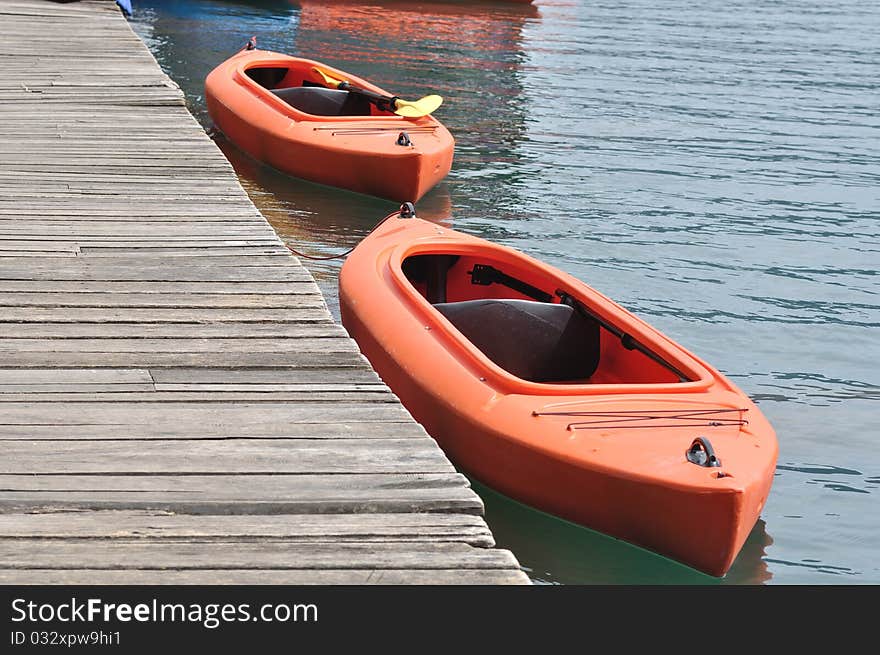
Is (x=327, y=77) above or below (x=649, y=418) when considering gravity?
below

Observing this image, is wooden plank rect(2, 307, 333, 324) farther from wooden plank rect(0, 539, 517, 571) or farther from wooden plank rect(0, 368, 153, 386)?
wooden plank rect(0, 539, 517, 571)

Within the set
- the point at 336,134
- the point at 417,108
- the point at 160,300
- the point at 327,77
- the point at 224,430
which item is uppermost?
the point at 224,430

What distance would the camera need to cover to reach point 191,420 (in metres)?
4.00

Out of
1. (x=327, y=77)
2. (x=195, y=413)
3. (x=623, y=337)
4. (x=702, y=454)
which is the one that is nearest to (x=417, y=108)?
(x=327, y=77)

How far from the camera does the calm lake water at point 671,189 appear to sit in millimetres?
5695

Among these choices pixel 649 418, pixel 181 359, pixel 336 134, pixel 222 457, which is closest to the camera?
pixel 222 457

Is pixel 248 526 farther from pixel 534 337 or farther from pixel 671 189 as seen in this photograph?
pixel 671 189

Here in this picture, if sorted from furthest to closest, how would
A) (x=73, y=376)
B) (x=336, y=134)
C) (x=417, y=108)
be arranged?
1. (x=417, y=108)
2. (x=336, y=134)
3. (x=73, y=376)

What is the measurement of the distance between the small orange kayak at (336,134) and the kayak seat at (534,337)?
14.2 feet

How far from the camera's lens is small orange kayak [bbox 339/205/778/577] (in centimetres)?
455

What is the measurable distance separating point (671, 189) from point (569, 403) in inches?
300

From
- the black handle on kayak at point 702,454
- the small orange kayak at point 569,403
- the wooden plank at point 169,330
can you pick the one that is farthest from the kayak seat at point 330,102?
the black handle on kayak at point 702,454
